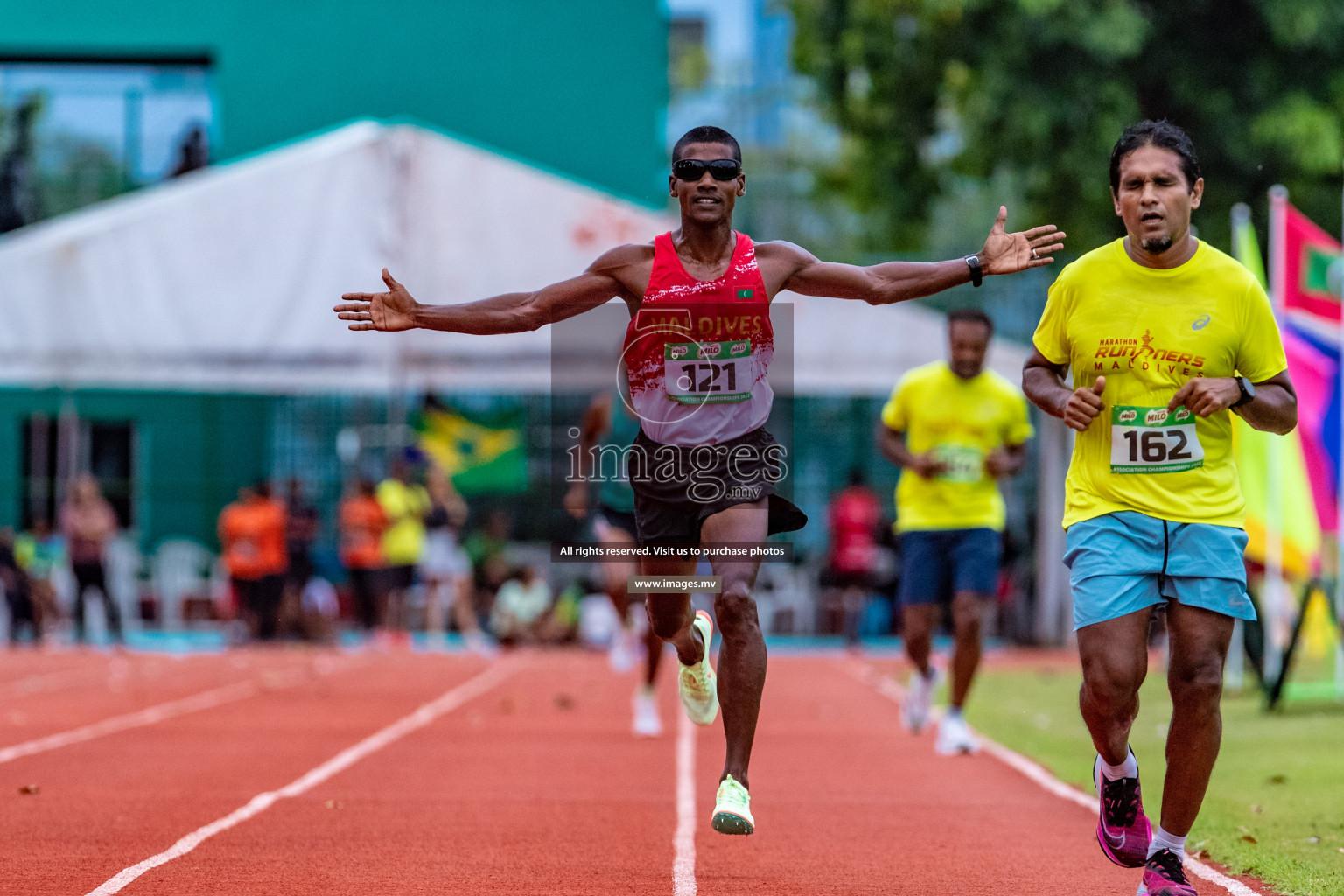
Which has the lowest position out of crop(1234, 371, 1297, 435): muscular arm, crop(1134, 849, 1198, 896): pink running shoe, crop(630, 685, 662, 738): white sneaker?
crop(630, 685, 662, 738): white sneaker

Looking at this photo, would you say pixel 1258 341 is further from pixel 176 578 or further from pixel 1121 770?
pixel 176 578

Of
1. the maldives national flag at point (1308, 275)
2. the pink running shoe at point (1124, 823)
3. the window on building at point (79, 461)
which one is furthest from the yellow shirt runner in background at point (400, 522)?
the pink running shoe at point (1124, 823)

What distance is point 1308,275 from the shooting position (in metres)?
13.1

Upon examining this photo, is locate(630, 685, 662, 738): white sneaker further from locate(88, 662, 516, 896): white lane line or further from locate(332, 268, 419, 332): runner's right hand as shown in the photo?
locate(332, 268, 419, 332): runner's right hand

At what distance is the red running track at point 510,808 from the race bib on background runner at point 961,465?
1.61m

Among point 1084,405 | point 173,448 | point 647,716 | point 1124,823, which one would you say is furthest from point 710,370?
point 173,448

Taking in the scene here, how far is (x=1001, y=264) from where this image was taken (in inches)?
235

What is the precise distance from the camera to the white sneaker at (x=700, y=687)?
6855 mm

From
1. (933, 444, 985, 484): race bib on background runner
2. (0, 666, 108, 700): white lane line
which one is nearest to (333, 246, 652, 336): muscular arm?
(933, 444, 985, 484): race bib on background runner

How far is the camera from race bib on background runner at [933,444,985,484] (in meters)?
10.0

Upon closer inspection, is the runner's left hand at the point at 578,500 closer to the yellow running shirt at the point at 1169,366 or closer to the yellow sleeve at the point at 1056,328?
the yellow sleeve at the point at 1056,328

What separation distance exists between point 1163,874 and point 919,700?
577 centimetres

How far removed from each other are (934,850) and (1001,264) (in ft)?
8.03

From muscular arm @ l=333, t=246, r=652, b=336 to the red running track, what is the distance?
6.23ft
